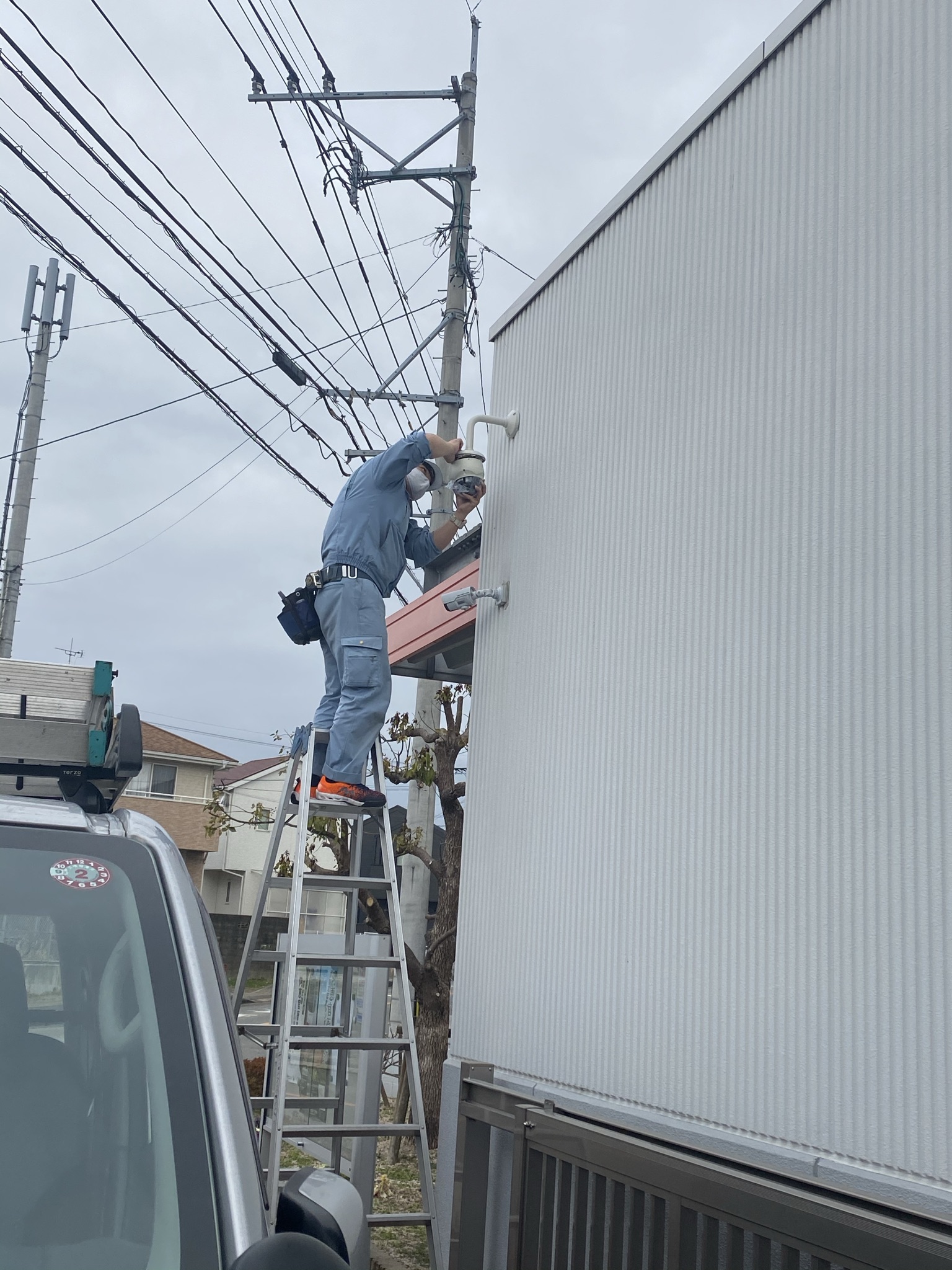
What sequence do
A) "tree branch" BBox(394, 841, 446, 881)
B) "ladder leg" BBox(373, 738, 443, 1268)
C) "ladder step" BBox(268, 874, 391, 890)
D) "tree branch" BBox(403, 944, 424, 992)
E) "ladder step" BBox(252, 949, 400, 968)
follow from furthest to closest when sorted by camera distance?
"tree branch" BBox(394, 841, 446, 881), "tree branch" BBox(403, 944, 424, 992), "ladder step" BBox(268, 874, 391, 890), "ladder step" BBox(252, 949, 400, 968), "ladder leg" BBox(373, 738, 443, 1268)

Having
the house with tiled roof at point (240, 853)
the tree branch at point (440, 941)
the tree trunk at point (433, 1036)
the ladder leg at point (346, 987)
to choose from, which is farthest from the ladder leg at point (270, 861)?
the house with tiled roof at point (240, 853)

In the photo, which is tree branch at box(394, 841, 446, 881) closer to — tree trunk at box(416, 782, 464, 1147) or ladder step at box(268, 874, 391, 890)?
tree trunk at box(416, 782, 464, 1147)

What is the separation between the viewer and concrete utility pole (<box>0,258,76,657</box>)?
1802cm

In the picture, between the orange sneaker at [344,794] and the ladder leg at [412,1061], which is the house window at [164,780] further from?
the ladder leg at [412,1061]

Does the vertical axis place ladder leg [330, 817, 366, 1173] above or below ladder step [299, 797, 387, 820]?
below

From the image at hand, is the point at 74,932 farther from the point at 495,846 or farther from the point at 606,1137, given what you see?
the point at 495,846

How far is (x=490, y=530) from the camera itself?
5414mm

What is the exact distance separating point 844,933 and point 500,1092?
189 cm

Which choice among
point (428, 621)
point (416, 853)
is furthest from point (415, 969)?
point (428, 621)

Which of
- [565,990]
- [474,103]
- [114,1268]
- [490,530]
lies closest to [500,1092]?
[565,990]

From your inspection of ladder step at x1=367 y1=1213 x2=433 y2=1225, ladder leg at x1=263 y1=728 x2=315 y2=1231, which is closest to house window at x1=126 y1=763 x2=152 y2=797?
ladder leg at x1=263 y1=728 x2=315 y2=1231

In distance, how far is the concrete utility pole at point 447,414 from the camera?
9516 mm

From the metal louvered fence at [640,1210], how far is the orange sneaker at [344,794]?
1.40 m

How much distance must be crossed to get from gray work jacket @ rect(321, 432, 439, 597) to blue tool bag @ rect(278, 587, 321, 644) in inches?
8.8
